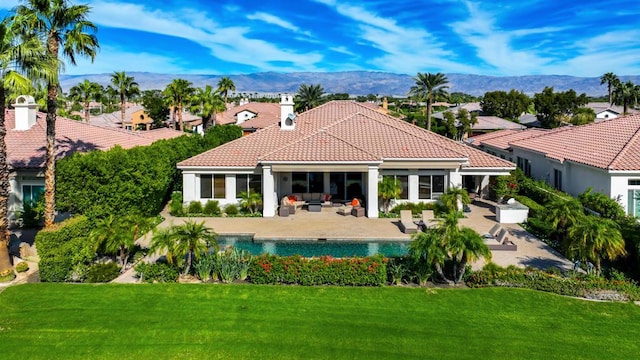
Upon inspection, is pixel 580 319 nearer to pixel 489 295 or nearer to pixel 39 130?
pixel 489 295

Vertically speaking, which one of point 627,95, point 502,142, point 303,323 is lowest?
point 303,323

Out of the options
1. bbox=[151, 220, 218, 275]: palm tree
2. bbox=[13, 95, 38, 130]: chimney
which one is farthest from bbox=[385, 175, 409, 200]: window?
bbox=[13, 95, 38, 130]: chimney

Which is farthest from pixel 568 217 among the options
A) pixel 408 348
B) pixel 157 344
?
pixel 157 344

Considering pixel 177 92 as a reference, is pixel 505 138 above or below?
below

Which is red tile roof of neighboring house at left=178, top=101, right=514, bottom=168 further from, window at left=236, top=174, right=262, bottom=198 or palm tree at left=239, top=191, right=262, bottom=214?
palm tree at left=239, top=191, right=262, bottom=214

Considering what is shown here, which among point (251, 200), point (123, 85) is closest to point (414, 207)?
point (251, 200)

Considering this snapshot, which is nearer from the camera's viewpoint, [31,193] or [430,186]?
[31,193]

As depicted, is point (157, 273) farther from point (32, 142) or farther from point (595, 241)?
point (32, 142)
